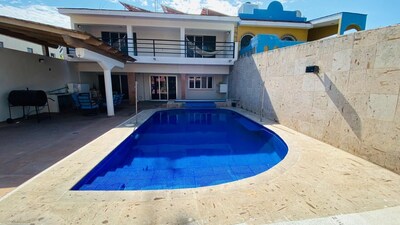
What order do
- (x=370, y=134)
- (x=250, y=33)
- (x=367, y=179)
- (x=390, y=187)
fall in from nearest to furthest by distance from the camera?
(x=390, y=187) < (x=367, y=179) < (x=370, y=134) < (x=250, y=33)

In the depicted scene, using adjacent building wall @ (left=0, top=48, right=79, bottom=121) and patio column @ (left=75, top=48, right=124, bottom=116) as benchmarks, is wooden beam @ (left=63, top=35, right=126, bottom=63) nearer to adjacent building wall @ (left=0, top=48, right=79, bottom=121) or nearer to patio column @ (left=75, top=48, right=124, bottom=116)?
patio column @ (left=75, top=48, right=124, bottom=116)

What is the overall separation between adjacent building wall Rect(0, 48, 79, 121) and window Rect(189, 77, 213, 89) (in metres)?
8.11

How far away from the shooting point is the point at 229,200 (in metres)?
2.42

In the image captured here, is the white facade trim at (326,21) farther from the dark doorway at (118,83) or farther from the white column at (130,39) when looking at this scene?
the dark doorway at (118,83)

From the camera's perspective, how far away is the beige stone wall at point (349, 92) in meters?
3.33

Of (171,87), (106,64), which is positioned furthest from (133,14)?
(171,87)

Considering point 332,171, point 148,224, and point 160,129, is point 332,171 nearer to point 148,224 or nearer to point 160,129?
point 148,224

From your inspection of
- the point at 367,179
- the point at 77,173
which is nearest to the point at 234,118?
the point at 367,179

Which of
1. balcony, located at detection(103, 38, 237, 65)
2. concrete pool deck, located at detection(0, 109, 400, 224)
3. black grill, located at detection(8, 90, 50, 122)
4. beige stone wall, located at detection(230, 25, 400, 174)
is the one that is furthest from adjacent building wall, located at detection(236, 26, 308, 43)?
black grill, located at detection(8, 90, 50, 122)

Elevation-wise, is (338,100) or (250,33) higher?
(250,33)

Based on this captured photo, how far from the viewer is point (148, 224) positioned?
1.97 m

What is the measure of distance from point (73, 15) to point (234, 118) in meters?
11.2

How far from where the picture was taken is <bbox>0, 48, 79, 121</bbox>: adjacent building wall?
711 centimetres

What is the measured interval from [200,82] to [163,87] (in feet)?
9.72
